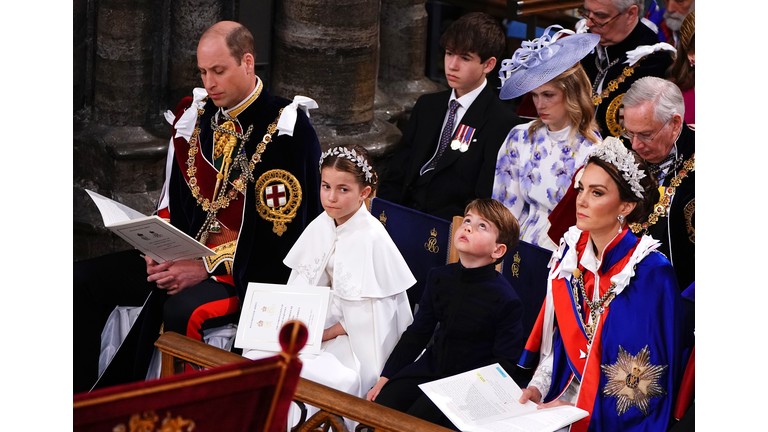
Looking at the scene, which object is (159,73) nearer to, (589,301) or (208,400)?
(589,301)

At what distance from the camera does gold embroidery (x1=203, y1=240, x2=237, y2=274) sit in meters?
4.12

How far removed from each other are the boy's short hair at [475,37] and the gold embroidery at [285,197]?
3.26ft

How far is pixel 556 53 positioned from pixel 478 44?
1.53 ft

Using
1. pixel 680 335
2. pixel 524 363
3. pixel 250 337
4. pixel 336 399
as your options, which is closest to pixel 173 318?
pixel 250 337

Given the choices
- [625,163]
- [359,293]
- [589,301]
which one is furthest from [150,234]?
[625,163]

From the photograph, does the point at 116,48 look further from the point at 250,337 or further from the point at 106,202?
the point at 250,337

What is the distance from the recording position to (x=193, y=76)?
16.8ft

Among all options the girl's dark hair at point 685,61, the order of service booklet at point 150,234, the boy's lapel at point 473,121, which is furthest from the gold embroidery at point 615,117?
the order of service booklet at point 150,234

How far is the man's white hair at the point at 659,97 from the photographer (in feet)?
11.6

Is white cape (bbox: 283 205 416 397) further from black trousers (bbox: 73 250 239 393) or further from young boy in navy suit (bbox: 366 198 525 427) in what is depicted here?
black trousers (bbox: 73 250 239 393)

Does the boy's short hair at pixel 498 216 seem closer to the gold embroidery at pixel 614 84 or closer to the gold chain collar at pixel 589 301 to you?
the gold chain collar at pixel 589 301

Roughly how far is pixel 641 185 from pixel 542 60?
1.04 meters

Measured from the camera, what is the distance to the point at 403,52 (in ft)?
20.5

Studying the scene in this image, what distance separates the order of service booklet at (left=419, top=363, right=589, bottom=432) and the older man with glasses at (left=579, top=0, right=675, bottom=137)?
1.64m
